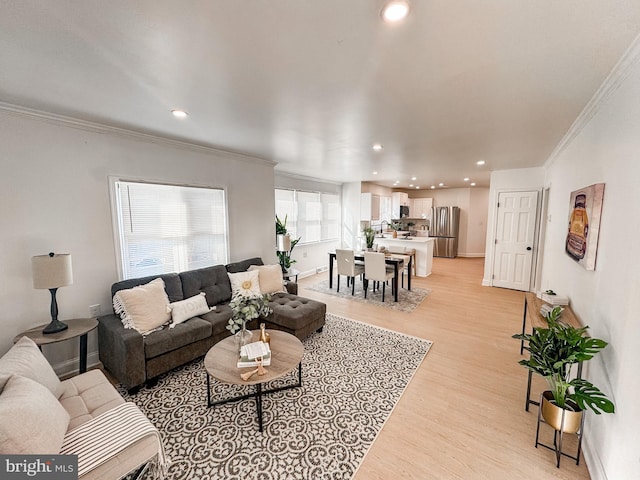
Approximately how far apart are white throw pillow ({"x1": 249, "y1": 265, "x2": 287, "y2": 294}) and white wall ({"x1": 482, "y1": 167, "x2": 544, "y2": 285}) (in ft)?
14.9

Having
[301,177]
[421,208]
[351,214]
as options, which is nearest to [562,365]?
[301,177]

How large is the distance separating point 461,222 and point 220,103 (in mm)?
9253

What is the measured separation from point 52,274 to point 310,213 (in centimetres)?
510

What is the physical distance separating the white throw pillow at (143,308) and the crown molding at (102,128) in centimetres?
172

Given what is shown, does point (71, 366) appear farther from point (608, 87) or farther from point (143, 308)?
point (608, 87)

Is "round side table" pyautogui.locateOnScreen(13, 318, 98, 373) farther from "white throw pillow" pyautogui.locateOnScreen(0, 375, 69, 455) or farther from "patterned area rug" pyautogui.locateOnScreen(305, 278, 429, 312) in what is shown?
"patterned area rug" pyautogui.locateOnScreen(305, 278, 429, 312)

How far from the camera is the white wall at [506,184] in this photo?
5.13 metres

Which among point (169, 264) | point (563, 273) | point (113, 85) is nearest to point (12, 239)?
point (169, 264)

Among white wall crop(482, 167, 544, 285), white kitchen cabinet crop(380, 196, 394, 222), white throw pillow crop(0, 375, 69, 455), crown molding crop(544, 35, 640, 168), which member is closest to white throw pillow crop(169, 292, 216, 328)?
white throw pillow crop(0, 375, 69, 455)

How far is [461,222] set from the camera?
9367mm

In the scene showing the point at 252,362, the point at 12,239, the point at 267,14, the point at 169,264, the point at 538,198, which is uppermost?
the point at 267,14

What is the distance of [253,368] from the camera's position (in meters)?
2.06

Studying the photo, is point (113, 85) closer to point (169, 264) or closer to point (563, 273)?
point (169, 264)

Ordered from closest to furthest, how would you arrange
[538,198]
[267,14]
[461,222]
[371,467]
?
[267,14] → [371,467] → [538,198] → [461,222]
